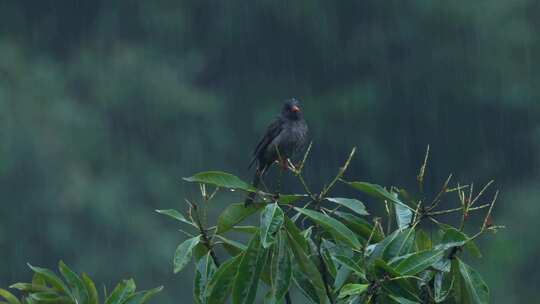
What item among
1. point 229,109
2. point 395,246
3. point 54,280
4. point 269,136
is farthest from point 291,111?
point 229,109

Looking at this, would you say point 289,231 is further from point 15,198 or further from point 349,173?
point 15,198

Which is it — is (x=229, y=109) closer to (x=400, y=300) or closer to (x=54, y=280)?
(x=54, y=280)

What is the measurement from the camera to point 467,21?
2069 centimetres

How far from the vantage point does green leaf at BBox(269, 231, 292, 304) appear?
9.34 feet

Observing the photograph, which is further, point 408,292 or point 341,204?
point 341,204

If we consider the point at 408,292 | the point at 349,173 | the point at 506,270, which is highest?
the point at 408,292

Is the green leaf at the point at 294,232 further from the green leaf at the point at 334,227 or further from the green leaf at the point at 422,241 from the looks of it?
the green leaf at the point at 422,241

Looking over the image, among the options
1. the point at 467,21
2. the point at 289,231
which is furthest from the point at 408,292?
the point at 467,21

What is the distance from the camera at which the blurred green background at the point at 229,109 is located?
17.6 m

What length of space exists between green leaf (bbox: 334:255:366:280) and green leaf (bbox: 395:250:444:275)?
0.07m

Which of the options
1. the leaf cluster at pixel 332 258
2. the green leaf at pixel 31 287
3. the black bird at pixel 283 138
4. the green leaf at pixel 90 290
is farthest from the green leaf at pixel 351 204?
the black bird at pixel 283 138

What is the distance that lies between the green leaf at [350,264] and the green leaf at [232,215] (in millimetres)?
268

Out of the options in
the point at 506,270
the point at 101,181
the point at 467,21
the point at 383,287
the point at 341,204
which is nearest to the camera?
the point at 383,287

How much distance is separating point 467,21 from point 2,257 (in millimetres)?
7402
